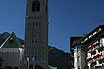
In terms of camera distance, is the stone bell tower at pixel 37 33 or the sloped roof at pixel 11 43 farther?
the sloped roof at pixel 11 43

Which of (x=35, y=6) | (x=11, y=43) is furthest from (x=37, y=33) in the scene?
(x=11, y=43)

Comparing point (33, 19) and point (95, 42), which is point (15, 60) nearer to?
point (33, 19)

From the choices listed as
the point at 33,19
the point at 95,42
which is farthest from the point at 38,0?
the point at 95,42

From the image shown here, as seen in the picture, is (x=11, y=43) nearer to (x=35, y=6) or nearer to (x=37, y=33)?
(x=37, y=33)

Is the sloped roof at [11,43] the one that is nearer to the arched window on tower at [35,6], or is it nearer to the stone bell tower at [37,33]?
the stone bell tower at [37,33]

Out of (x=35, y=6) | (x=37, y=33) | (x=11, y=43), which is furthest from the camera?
Result: (x=11, y=43)

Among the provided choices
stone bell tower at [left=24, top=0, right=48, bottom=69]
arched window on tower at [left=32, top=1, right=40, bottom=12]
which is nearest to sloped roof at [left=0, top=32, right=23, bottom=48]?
stone bell tower at [left=24, top=0, right=48, bottom=69]

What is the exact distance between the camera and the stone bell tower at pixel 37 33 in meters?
76.4

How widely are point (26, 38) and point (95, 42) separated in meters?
36.3

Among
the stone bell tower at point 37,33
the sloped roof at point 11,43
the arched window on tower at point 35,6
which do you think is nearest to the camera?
→ the stone bell tower at point 37,33

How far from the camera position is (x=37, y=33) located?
7912 cm

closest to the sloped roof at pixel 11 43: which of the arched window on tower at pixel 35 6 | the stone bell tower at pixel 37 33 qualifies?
the stone bell tower at pixel 37 33

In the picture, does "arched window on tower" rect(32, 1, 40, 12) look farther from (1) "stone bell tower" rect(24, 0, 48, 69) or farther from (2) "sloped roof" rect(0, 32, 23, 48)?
(2) "sloped roof" rect(0, 32, 23, 48)

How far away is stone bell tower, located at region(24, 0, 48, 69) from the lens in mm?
76438
